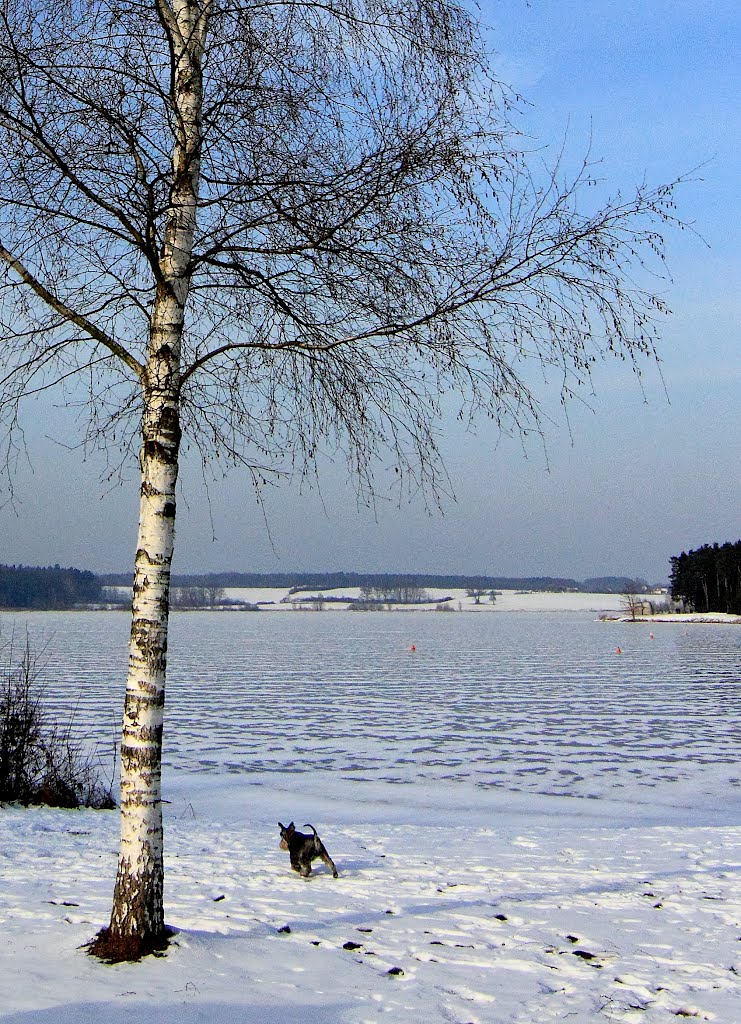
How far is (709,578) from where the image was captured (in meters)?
144

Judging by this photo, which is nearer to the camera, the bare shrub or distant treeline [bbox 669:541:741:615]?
the bare shrub

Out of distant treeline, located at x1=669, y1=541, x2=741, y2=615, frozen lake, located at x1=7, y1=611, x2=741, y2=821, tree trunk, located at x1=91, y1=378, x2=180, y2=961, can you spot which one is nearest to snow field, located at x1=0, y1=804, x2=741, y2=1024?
tree trunk, located at x1=91, y1=378, x2=180, y2=961

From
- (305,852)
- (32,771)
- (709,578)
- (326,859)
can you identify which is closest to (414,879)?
(326,859)

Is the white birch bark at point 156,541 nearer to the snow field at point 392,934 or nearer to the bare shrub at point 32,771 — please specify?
the snow field at point 392,934

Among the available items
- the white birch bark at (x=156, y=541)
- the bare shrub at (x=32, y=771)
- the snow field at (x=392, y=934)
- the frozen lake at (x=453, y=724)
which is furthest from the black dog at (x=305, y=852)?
the frozen lake at (x=453, y=724)

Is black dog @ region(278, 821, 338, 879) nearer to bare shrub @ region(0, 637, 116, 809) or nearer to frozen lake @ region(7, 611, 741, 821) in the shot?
bare shrub @ region(0, 637, 116, 809)

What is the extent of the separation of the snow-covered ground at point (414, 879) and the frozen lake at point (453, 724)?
13 centimetres

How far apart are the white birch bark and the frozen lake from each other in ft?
32.8

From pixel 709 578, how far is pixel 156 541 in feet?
490

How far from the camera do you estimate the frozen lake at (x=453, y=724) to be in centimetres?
1656

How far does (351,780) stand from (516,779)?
3017 millimetres

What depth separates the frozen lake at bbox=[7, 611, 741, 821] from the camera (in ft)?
54.3

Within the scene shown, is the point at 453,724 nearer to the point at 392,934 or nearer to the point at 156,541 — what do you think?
the point at 392,934

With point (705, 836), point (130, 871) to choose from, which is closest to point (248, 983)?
point (130, 871)
